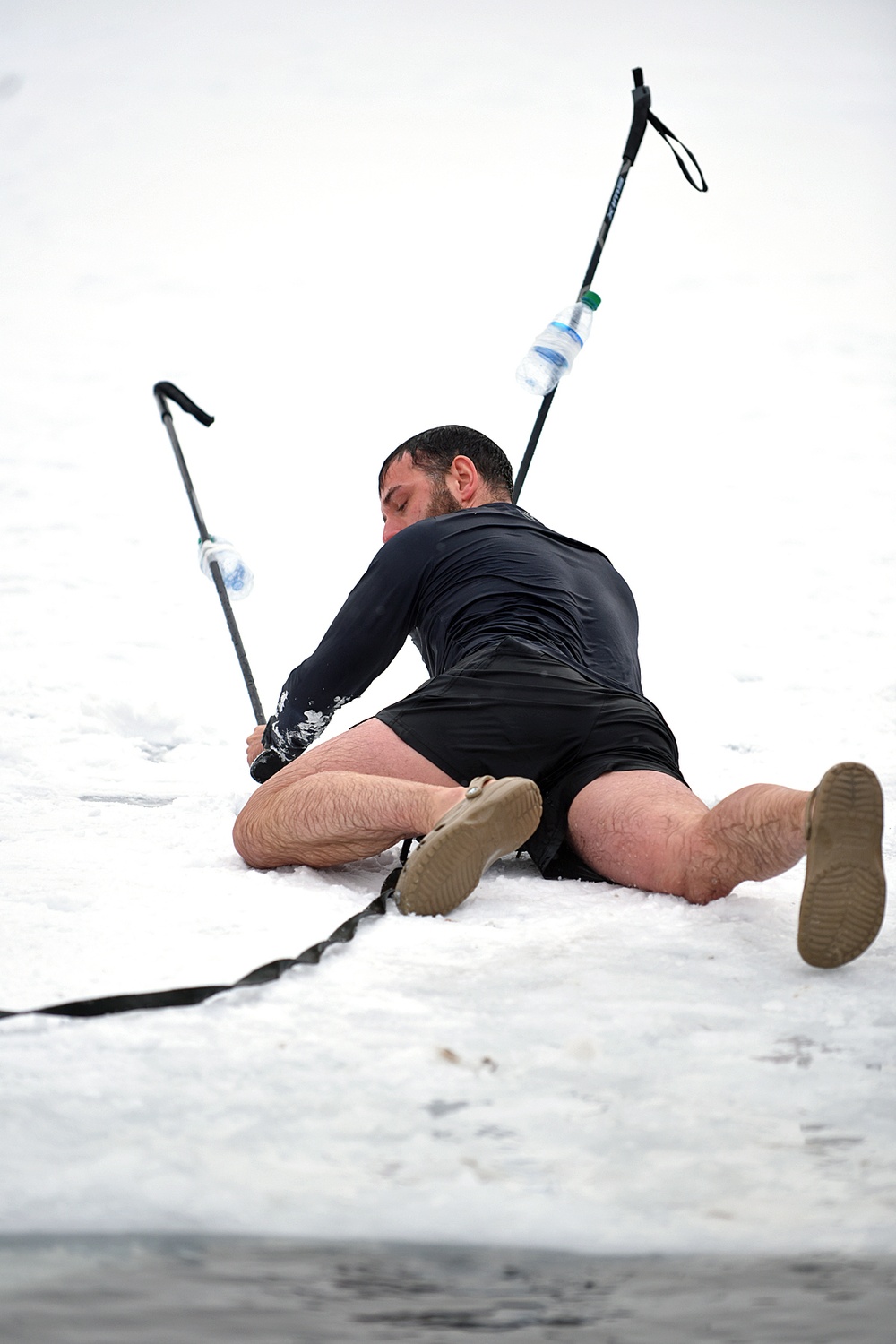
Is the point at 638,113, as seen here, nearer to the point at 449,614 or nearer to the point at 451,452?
the point at 451,452

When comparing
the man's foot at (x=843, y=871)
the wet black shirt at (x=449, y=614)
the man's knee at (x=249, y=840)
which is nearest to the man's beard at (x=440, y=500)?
the wet black shirt at (x=449, y=614)

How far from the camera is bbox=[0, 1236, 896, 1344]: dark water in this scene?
550mm

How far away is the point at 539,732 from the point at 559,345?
1413 mm

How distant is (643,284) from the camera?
744 cm

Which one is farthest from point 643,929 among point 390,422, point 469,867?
point 390,422

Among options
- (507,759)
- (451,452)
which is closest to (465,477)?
(451,452)

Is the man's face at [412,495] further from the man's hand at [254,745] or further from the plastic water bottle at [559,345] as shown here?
the plastic water bottle at [559,345]

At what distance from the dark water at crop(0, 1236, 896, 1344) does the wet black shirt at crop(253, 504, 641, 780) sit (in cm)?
110

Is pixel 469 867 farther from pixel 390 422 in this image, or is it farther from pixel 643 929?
pixel 390 422

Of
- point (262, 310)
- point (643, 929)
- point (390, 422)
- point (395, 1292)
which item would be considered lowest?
point (395, 1292)

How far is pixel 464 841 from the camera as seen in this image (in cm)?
123

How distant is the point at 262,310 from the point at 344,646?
6358 millimetres

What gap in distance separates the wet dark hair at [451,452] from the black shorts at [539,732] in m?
0.65

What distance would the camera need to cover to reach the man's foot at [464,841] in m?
1.23
